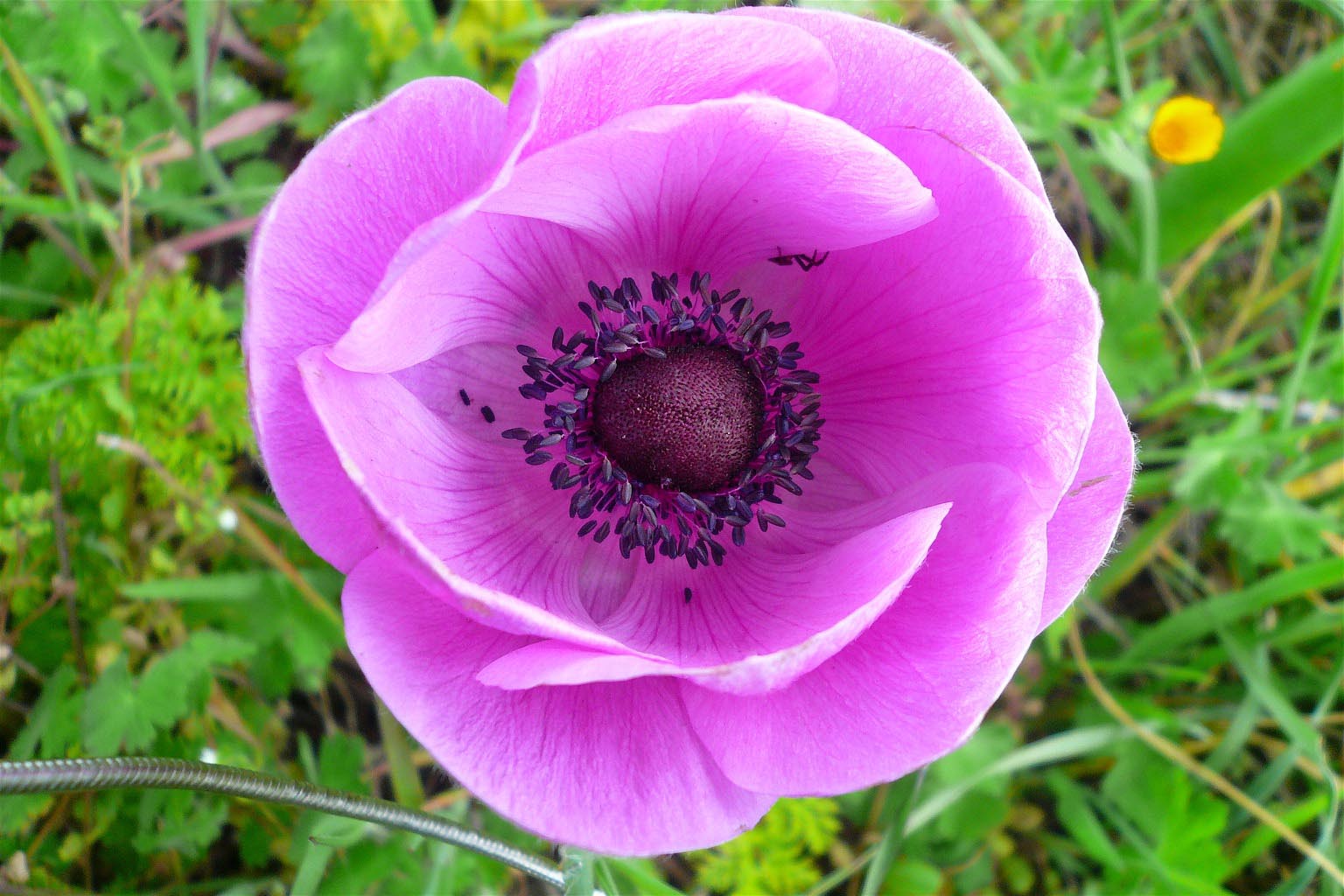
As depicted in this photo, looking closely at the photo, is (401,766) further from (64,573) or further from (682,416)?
(682,416)

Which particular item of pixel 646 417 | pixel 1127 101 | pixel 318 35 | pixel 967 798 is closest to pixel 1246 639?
pixel 967 798

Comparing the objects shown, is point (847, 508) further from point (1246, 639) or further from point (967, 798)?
point (1246, 639)

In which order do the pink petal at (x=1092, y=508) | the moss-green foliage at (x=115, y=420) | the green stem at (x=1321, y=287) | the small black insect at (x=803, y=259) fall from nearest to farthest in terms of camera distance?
the pink petal at (x=1092, y=508) → the small black insect at (x=803, y=259) → the moss-green foliage at (x=115, y=420) → the green stem at (x=1321, y=287)

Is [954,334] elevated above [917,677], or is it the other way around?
[954,334]

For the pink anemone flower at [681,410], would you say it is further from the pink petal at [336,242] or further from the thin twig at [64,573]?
the thin twig at [64,573]

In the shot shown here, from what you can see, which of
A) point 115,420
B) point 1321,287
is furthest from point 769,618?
point 1321,287

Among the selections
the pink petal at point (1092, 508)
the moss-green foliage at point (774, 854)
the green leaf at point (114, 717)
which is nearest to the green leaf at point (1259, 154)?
the pink petal at point (1092, 508)

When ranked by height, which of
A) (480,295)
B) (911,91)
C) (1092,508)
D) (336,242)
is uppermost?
(911,91)
